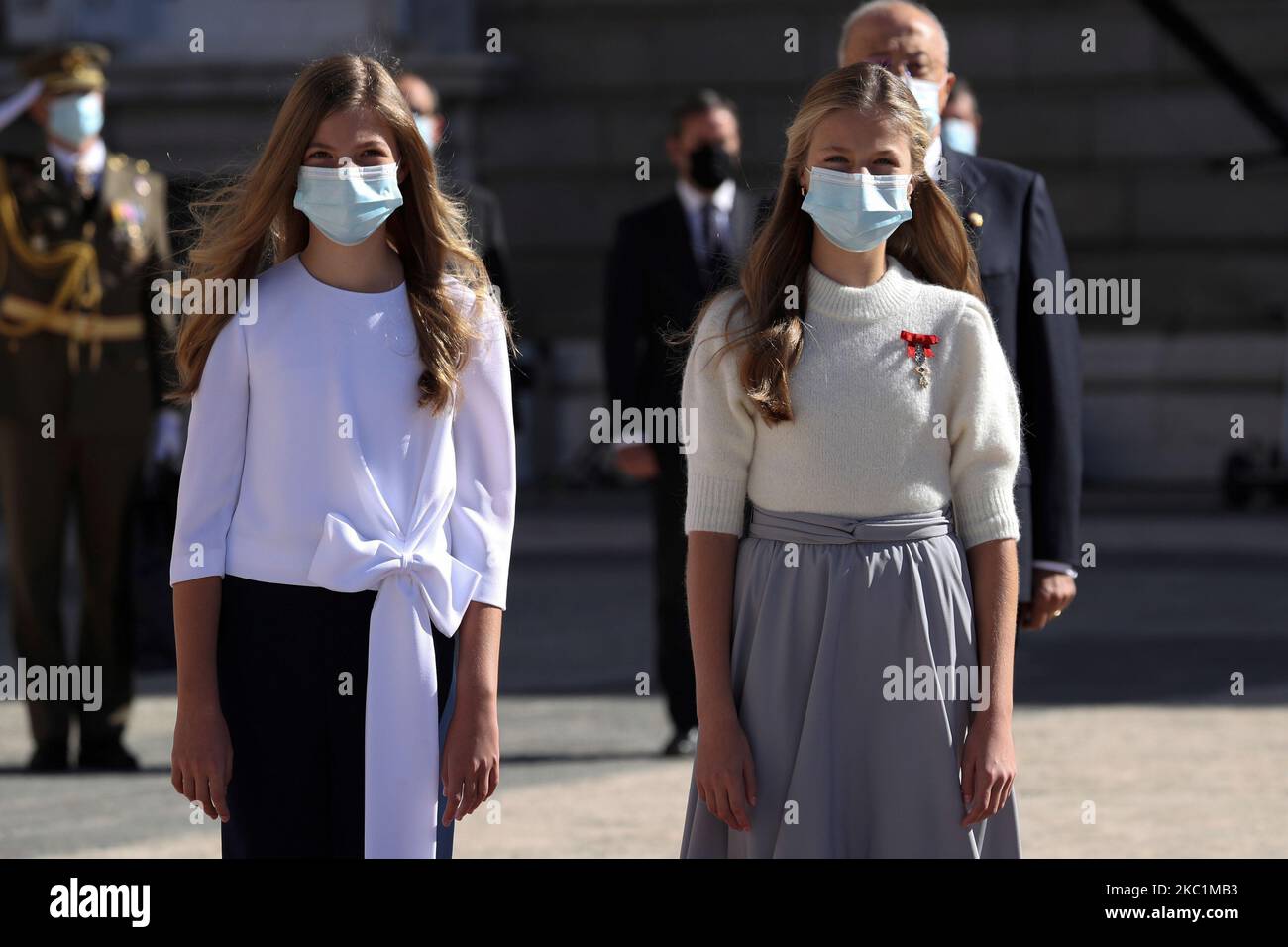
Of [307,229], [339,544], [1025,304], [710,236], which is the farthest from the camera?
[710,236]

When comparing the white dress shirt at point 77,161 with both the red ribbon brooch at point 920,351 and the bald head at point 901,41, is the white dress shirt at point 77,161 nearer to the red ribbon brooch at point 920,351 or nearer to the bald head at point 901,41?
the bald head at point 901,41

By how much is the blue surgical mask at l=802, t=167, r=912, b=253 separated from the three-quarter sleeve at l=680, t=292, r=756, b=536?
9.1 inches

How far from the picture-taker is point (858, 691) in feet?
12.0

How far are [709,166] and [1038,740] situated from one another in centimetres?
214

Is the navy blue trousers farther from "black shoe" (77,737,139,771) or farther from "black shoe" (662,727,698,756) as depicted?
"black shoe" (77,737,139,771)

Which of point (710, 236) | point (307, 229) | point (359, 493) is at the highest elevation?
point (710, 236)

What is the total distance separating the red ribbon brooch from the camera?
3.67 metres

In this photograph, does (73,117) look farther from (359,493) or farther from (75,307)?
(359,493)

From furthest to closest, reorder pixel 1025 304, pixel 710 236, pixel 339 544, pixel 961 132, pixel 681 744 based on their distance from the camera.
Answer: pixel 961 132 → pixel 710 236 → pixel 681 744 → pixel 1025 304 → pixel 339 544

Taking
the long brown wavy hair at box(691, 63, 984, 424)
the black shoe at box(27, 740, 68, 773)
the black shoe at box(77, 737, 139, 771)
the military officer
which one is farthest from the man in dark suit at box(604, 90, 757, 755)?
the long brown wavy hair at box(691, 63, 984, 424)

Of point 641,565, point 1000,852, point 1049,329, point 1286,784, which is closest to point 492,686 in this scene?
point 1000,852

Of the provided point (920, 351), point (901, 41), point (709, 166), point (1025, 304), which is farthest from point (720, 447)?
point (709, 166)

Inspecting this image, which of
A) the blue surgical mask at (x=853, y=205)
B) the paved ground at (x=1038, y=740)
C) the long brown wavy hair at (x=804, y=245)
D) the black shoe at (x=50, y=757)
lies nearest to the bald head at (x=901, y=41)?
the long brown wavy hair at (x=804, y=245)
